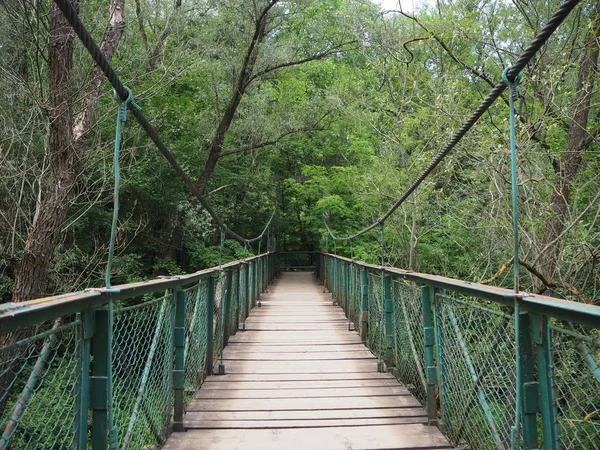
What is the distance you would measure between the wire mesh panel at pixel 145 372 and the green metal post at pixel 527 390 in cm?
125

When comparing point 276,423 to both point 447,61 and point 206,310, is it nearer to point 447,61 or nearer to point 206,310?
point 206,310

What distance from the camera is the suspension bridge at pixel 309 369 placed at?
1.22 metres

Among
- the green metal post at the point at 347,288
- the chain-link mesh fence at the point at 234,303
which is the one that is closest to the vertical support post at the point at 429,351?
the chain-link mesh fence at the point at 234,303

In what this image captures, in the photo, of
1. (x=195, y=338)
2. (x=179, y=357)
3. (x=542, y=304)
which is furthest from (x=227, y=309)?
(x=542, y=304)

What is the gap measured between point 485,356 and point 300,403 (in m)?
1.14

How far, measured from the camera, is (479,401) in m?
1.79

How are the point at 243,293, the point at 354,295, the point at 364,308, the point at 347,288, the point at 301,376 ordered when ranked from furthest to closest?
the point at 347,288, the point at 243,293, the point at 354,295, the point at 364,308, the point at 301,376

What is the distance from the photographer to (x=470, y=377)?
72.4 inches

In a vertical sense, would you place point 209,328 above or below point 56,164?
below

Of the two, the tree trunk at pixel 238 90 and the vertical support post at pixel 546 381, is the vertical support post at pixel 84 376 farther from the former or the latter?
the tree trunk at pixel 238 90

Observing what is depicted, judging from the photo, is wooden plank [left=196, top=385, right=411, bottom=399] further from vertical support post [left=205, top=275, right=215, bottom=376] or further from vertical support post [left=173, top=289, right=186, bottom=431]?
vertical support post [left=173, top=289, right=186, bottom=431]

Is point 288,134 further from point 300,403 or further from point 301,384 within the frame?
point 300,403

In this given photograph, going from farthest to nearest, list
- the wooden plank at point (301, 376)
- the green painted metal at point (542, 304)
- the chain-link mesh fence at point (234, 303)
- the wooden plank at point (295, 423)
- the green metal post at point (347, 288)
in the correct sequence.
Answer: the green metal post at point (347, 288), the chain-link mesh fence at point (234, 303), the wooden plank at point (301, 376), the wooden plank at point (295, 423), the green painted metal at point (542, 304)

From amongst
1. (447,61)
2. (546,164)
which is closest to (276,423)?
(546,164)
